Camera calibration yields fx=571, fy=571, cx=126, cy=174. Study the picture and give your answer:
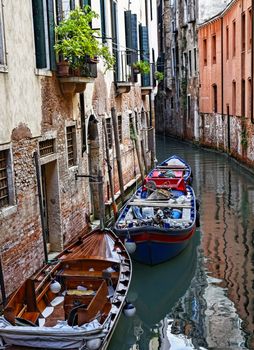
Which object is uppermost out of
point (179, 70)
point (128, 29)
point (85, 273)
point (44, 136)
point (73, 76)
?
point (128, 29)

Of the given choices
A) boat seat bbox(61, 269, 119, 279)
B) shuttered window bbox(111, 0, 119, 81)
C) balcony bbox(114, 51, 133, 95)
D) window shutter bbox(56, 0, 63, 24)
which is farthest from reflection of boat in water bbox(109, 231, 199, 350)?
shuttered window bbox(111, 0, 119, 81)

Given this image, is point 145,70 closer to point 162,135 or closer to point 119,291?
point 119,291

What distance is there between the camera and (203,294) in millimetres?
9219

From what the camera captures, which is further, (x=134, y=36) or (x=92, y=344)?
(x=134, y=36)

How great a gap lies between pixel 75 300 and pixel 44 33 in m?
4.25

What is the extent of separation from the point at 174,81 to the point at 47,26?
2915 centimetres

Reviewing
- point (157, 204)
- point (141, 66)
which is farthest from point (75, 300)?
point (141, 66)

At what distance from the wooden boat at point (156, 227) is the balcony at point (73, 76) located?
2.67 meters

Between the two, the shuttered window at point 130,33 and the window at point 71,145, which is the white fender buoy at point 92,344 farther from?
the shuttered window at point 130,33

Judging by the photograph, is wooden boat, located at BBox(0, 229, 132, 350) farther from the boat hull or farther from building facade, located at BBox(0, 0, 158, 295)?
the boat hull

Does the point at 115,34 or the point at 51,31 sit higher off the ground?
the point at 115,34

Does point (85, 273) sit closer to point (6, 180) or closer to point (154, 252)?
point (6, 180)

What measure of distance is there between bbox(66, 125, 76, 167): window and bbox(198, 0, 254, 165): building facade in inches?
414

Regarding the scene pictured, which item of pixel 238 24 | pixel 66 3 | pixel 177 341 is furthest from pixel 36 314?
pixel 238 24
